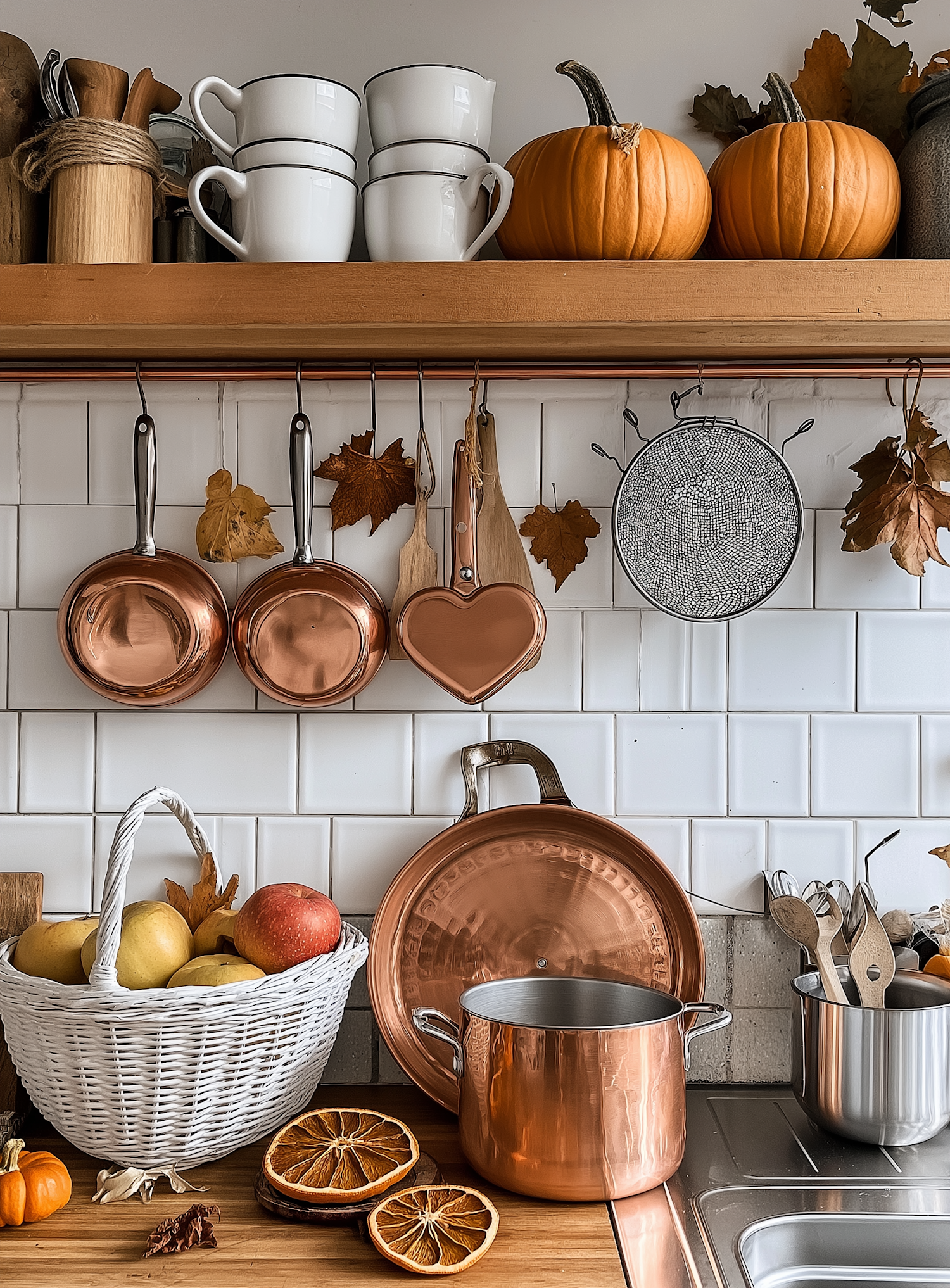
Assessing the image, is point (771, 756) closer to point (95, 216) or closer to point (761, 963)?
point (761, 963)

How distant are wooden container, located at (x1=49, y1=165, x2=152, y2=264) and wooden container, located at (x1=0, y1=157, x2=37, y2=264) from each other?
0.11 ft

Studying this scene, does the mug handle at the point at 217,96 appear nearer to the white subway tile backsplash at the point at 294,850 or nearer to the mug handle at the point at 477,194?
the mug handle at the point at 477,194

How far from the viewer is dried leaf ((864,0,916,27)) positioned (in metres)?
1.15

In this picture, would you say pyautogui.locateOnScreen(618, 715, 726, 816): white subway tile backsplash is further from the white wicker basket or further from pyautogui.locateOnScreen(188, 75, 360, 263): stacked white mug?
pyautogui.locateOnScreen(188, 75, 360, 263): stacked white mug

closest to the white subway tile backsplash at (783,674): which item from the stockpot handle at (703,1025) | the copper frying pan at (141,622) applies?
the stockpot handle at (703,1025)

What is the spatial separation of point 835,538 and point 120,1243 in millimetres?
991

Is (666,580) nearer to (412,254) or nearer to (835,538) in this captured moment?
(835,538)

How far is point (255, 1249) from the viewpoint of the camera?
2.85 ft

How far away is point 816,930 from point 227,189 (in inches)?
36.5

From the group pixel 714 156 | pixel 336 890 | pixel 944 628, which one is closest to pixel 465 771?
pixel 336 890

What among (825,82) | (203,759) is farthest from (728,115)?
(203,759)

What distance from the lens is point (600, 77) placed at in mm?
1186

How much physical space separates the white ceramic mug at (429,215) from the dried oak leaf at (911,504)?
496 mm

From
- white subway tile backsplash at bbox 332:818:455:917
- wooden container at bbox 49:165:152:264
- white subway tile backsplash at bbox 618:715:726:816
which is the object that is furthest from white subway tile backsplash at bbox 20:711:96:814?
white subway tile backsplash at bbox 618:715:726:816
